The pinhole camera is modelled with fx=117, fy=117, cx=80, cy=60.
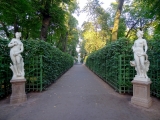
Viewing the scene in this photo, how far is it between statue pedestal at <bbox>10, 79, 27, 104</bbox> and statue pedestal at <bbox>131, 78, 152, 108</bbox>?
13.3 ft

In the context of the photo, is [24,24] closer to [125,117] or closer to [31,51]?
[31,51]

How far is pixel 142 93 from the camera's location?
391cm

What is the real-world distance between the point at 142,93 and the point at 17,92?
4.40 m

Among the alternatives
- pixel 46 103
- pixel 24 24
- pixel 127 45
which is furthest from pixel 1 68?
Answer: pixel 24 24

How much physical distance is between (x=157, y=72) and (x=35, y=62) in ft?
17.2

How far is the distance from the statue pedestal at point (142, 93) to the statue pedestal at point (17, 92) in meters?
4.06

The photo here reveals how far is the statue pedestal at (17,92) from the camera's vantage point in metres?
4.21

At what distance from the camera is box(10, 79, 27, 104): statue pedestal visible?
4.21 meters

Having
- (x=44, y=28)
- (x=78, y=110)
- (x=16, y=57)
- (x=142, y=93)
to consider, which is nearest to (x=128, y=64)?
(x=142, y=93)

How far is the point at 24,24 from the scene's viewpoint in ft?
42.7

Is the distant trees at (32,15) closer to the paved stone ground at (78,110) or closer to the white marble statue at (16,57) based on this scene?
the white marble statue at (16,57)

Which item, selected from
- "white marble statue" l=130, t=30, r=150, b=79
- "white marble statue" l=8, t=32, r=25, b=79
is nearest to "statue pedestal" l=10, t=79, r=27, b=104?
Result: "white marble statue" l=8, t=32, r=25, b=79

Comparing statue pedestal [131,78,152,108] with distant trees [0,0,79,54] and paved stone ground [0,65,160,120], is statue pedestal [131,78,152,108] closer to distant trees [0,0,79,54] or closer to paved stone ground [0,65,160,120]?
paved stone ground [0,65,160,120]

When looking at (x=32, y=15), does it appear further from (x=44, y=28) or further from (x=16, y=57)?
(x=16, y=57)
